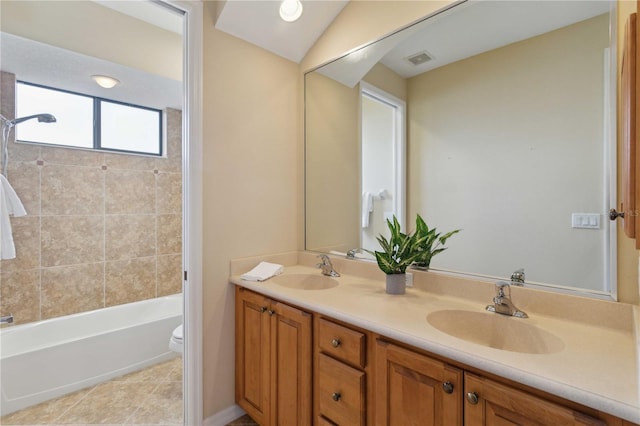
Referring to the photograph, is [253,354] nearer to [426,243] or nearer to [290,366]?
[290,366]

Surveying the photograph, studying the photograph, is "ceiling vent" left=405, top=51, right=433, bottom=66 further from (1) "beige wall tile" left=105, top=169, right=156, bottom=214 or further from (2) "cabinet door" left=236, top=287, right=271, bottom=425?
(1) "beige wall tile" left=105, top=169, right=156, bottom=214

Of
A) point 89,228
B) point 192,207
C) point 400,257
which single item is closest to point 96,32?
point 192,207

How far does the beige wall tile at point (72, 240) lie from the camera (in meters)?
2.42

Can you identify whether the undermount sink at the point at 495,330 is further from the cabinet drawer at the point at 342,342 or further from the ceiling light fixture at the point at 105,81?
the ceiling light fixture at the point at 105,81

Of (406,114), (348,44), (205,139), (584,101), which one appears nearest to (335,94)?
(348,44)

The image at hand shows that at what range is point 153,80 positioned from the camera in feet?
7.67

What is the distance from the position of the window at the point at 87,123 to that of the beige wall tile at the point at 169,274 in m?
1.13

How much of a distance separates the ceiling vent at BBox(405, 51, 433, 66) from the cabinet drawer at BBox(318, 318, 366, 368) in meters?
1.40

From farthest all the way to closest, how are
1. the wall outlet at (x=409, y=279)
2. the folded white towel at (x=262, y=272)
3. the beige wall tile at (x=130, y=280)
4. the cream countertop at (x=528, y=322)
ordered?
the beige wall tile at (x=130, y=280)
the folded white towel at (x=262, y=272)
the wall outlet at (x=409, y=279)
the cream countertop at (x=528, y=322)

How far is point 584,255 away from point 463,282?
44 cm

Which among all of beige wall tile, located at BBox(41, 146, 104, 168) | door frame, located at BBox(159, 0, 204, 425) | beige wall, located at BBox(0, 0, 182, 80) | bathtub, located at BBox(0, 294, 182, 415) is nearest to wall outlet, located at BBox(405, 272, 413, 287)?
door frame, located at BBox(159, 0, 204, 425)

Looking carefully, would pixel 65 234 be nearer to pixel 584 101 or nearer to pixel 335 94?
pixel 335 94

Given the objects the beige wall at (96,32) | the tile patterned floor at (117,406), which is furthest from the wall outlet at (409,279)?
the beige wall at (96,32)

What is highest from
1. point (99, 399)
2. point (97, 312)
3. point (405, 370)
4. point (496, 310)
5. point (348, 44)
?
point (348, 44)
